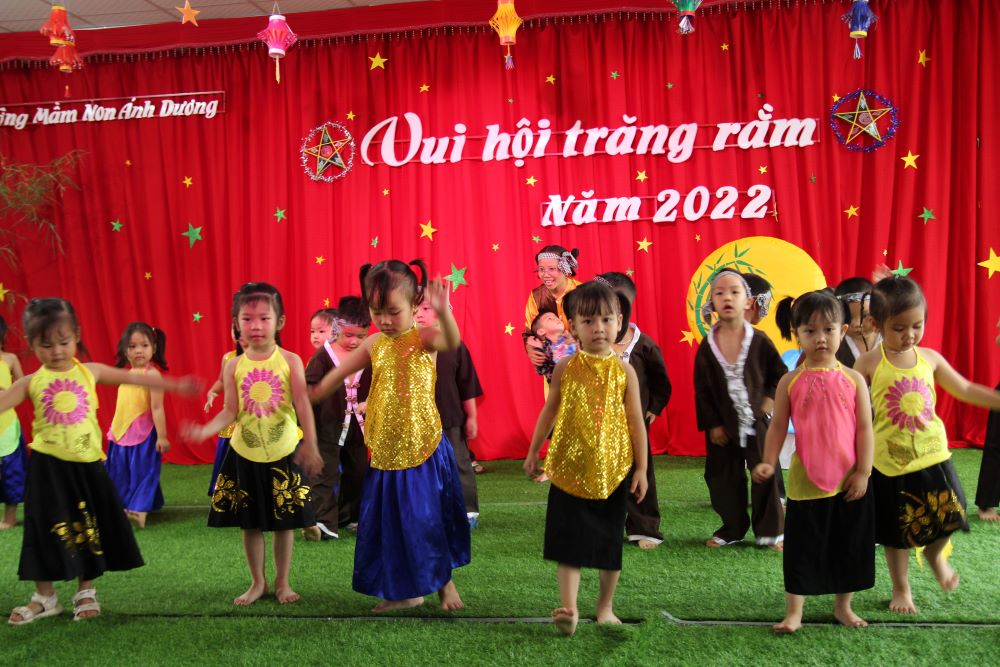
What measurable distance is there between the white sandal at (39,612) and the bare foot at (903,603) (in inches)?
120

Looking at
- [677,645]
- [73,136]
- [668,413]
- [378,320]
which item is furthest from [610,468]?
[73,136]

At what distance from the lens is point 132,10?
7.00m

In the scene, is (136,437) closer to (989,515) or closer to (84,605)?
(84,605)

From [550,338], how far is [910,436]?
2693 mm

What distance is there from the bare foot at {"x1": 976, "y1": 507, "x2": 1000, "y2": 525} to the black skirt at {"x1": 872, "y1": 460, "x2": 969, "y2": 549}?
1.67m

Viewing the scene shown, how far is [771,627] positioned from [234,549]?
260cm

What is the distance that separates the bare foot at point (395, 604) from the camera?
328 centimetres

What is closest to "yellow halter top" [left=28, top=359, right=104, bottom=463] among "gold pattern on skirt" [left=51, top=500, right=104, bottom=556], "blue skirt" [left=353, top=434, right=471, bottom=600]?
"gold pattern on skirt" [left=51, top=500, right=104, bottom=556]

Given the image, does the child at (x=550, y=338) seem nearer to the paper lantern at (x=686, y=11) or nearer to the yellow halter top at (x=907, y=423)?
the paper lantern at (x=686, y=11)

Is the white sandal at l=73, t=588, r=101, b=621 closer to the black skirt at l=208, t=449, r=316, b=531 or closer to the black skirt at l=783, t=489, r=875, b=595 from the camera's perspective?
the black skirt at l=208, t=449, r=316, b=531

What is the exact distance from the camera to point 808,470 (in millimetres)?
2896

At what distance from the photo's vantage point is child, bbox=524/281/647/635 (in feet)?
9.62

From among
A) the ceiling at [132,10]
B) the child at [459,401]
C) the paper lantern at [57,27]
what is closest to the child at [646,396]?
the child at [459,401]

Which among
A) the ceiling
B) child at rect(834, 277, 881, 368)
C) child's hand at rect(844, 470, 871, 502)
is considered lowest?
child's hand at rect(844, 470, 871, 502)
